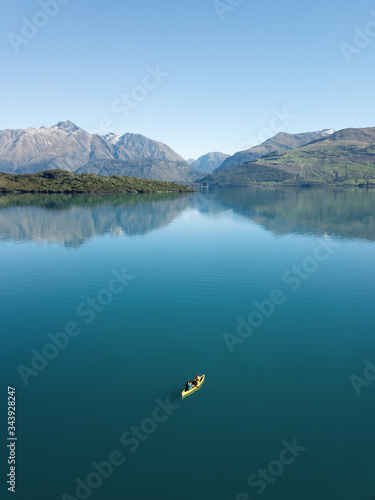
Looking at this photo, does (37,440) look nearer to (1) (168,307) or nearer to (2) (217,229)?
(1) (168,307)

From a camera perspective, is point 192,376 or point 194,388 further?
point 192,376

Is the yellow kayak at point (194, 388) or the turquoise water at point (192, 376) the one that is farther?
the yellow kayak at point (194, 388)

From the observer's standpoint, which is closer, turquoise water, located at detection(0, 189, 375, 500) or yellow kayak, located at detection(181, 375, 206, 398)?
turquoise water, located at detection(0, 189, 375, 500)

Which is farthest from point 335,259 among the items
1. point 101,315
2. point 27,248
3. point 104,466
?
point 27,248

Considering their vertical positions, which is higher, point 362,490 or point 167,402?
point 167,402

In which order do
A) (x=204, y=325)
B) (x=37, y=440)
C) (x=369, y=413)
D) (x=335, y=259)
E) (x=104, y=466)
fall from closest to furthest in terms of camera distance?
(x=104, y=466)
(x=37, y=440)
(x=369, y=413)
(x=204, y=325)
(x=335, y=259)

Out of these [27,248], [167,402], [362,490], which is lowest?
[362,490]

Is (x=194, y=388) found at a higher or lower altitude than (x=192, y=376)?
higher

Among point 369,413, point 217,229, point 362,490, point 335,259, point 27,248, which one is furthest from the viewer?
point 217,229
